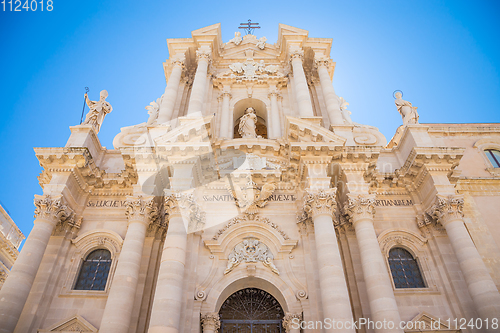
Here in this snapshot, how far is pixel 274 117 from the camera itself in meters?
19.5

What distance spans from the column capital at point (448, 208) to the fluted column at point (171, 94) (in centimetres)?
1258

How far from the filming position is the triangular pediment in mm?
12835

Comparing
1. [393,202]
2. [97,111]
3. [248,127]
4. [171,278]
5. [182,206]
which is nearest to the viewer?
[171,278]

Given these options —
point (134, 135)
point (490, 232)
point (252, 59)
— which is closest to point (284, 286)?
point (490, 232)

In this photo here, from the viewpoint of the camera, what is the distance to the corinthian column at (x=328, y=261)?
1115 centimetres

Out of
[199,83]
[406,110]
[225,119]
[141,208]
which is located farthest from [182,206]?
[406,110]

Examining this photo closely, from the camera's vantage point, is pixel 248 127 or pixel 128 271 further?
pixel 248 127

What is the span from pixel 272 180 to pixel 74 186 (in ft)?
27.1

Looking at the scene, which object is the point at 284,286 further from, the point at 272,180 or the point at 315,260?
the point at 272,180

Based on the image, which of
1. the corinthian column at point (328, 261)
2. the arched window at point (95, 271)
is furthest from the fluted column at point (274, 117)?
the arched window at point (95, 271)

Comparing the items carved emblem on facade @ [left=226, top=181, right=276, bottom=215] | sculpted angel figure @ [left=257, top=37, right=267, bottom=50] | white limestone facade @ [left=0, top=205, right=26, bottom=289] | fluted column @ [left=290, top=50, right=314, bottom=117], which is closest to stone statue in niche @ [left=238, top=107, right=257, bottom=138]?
fluted column @ [left=290, top=50, right=314, bottom=117]

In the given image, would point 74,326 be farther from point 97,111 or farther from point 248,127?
point 248,127

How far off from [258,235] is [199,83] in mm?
9160

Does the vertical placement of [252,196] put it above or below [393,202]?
below
